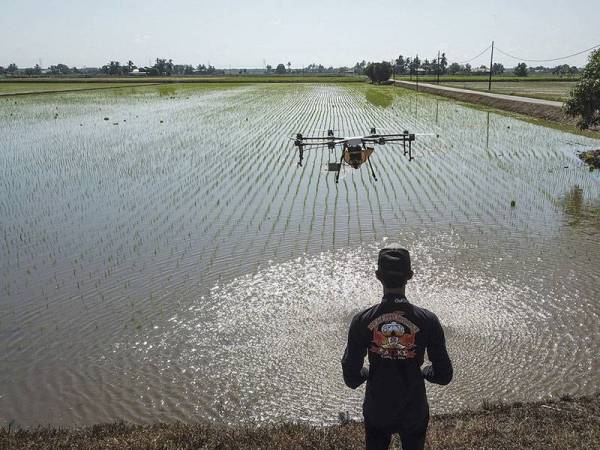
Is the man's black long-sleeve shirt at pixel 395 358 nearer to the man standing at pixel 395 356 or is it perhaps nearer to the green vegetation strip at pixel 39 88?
the man standing at pixel 395 356

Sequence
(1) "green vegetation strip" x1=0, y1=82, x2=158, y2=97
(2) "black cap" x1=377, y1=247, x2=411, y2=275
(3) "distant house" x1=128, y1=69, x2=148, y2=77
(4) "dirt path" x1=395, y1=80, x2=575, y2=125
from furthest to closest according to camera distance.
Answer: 1. (3) "distant house" x1=128, y1=69, x2=148, y2=77
2. (1) "green vegetation strip" x1=0, y1=82, x2=158, y2=97
3. (4) "dirt path" x1=395, y1=80, x2=575, y2=125
4. (2) "black cap" x1=377, y1=247, x2=411, y2=275

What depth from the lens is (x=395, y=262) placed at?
3041mm

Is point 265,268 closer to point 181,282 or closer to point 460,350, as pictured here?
point 181,282

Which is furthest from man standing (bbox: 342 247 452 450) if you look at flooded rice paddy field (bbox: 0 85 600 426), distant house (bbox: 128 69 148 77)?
distant house (bbox: 128 69 148 77)

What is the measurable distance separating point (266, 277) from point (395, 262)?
7191 millimetres

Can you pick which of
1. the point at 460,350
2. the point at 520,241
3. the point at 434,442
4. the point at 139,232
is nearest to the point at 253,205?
the point at 139,232

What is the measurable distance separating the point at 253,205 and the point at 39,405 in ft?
30.3

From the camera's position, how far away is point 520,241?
468 inches

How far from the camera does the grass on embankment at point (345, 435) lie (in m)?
4.78

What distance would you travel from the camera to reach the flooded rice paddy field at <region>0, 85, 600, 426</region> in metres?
6.83

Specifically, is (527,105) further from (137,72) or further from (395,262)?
(137,72)

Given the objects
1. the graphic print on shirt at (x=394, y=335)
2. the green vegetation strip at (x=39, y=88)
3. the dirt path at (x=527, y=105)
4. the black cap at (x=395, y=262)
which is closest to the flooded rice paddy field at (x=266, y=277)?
the graphic print on shirt at (x=394, y=335)

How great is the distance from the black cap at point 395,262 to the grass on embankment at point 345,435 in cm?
237

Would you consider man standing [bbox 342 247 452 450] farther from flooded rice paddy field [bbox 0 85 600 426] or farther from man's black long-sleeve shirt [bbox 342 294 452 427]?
flooded rice paddy field [bbox 0 85 600 426]
